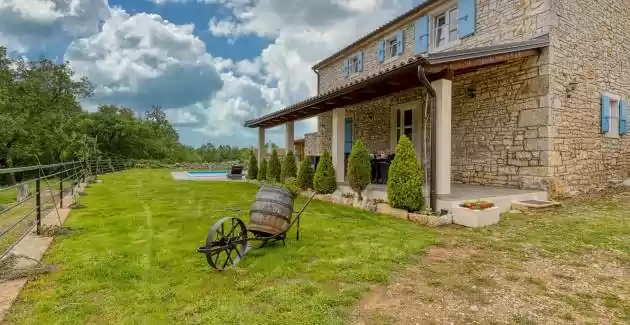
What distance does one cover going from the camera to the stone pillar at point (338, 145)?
9.07 m

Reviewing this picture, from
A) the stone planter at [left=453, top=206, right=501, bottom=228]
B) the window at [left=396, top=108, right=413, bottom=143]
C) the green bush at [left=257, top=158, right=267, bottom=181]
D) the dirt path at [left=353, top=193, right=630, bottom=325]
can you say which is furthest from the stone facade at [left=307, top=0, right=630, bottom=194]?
the green bush at [left=257, top=158, right=267, bottom=181]

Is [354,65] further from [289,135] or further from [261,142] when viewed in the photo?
[261,142]

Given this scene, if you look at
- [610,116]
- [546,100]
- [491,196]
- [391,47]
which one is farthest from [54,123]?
[610,116]

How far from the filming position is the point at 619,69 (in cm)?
963

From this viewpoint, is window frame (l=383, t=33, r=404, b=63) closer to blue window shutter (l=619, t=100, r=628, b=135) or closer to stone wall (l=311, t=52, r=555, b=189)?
stone wall (l=311, t=52, r=555, b=189)

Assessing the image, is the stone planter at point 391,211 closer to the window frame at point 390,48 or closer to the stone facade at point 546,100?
the stone facade at point 546,100

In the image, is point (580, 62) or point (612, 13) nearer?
point (580, 62)

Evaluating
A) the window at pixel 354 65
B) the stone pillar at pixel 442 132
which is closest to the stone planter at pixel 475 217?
the stone pillar at pixel 442 132

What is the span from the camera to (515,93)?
26.6 ft

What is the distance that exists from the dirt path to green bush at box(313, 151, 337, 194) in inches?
146

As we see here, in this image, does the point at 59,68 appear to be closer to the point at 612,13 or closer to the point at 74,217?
the point at 74,217

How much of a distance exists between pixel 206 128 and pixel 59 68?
12.1 metres

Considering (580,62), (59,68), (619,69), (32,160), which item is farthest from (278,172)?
(59,68)

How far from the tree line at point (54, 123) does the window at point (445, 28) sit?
1465cm
